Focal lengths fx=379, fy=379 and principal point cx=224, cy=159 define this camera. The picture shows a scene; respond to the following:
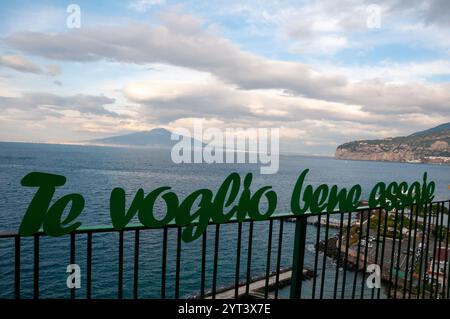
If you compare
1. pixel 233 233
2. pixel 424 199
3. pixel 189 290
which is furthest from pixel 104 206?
pixel 424 199

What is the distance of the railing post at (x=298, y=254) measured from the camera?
3967 mm

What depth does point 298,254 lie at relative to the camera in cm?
408

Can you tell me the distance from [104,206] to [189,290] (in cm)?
2548

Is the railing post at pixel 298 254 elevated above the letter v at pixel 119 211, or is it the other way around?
the letter v at pixel 119 211

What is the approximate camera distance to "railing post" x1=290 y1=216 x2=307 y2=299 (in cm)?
397

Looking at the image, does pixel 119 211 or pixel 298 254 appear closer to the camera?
pixel 119 211

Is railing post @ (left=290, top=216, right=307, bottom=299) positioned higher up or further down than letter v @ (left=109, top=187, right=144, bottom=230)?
further down

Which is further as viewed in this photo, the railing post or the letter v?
the railing post

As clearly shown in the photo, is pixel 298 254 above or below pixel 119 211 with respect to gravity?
below

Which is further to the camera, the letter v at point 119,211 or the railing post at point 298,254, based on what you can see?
the railing post at point 298,254
